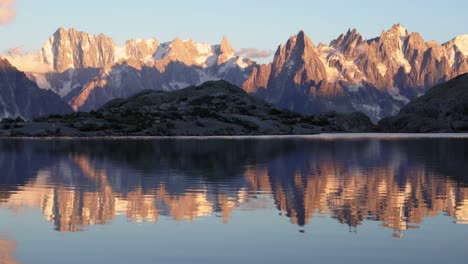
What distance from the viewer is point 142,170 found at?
325ft

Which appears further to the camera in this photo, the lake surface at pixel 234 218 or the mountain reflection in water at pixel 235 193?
the mountain reflection in water at pixel 235 193

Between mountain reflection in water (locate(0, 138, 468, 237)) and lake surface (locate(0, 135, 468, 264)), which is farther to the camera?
mountain reflection in water (locate(0, 138, 468, 237))

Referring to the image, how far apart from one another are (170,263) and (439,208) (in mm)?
28996

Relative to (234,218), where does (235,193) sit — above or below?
above

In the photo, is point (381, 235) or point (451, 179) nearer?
point (381, 235)

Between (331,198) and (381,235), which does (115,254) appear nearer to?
(381,235)

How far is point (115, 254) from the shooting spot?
38.4 m

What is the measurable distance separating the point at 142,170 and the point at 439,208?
169ft

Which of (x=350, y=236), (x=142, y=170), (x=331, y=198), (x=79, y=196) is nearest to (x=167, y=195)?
(x=79, y=196)

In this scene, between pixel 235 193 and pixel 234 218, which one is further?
pixel 235 193

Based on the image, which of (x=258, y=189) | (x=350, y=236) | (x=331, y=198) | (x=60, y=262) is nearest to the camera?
(x=60, y=262)

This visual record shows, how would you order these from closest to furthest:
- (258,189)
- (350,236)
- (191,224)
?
(350,236) → (191,224) → (258,189)

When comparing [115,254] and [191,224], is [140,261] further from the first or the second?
[191,224]

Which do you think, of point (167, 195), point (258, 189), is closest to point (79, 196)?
point (167, 195)
